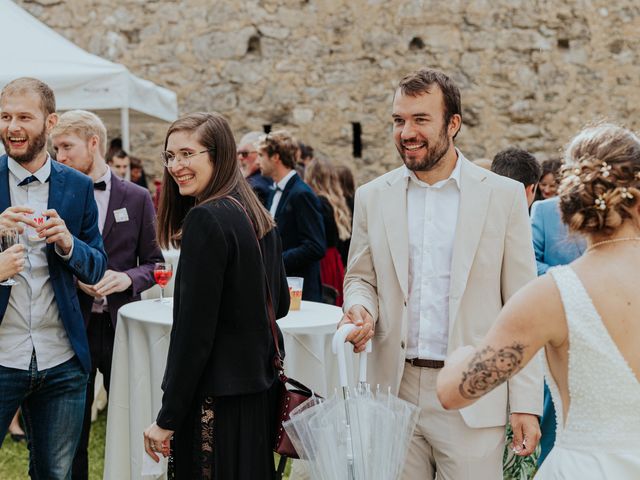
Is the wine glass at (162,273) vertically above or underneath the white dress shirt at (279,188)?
underneath

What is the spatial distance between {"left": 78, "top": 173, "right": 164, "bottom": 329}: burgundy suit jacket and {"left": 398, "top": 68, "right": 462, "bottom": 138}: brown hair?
183 centimetres

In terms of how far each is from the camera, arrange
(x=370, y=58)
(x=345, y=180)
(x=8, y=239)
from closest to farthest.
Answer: (x=8, y=239) → (x=345, y=180) → (x=370, y=58)

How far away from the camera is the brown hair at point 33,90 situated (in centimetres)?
302

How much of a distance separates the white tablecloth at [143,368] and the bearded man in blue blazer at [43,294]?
1.96ft

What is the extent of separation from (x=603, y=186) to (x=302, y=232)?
3481 mm

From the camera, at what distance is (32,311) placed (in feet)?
9.78

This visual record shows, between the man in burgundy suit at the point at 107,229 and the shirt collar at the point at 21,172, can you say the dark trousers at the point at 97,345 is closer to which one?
the man in burgundy suit at the point at 107,229

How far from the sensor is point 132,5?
10625 mm

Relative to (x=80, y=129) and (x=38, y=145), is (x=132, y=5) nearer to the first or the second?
(x=80, y=129)

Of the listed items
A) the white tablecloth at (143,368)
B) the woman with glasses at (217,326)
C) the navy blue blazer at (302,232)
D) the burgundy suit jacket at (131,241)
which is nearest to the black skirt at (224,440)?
the woman with glasses at (217,326)

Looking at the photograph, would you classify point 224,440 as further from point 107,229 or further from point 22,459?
point 22,459

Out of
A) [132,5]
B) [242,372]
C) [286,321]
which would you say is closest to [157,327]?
[286,321]

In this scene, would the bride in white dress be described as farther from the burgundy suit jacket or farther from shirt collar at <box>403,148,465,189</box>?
the burgundy suit jacket

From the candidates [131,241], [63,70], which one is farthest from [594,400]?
[63,70]
